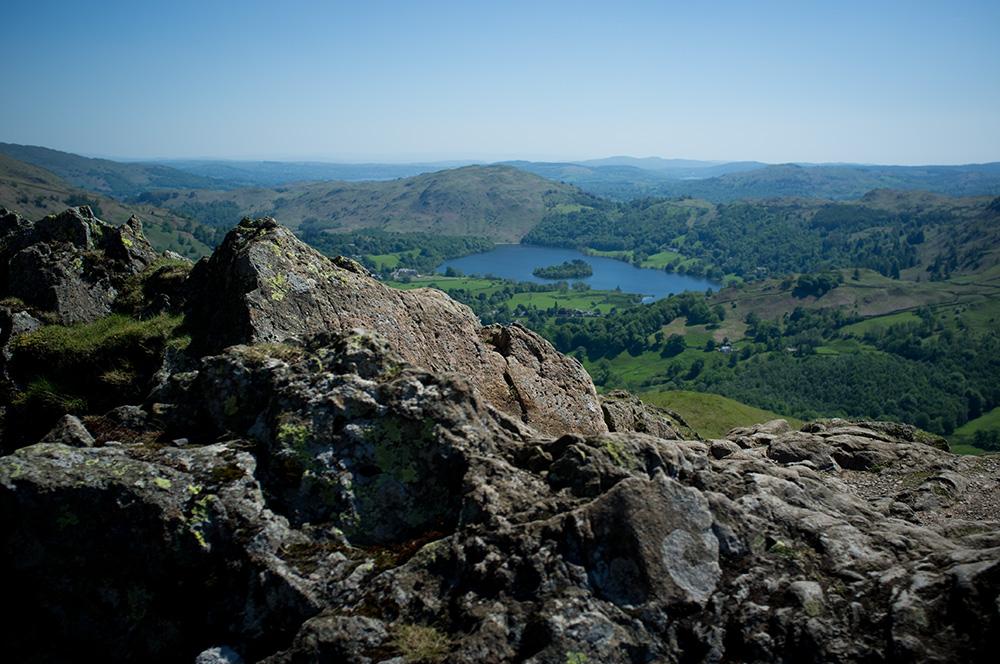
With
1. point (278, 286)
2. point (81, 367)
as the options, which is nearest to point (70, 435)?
point (278, 286)

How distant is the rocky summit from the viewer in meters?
8.22

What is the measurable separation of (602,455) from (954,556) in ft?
18.6

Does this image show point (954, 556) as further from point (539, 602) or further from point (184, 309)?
point (184, 309)

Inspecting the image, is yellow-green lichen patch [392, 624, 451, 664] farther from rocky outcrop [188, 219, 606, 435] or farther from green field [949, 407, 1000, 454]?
green field [949, 407, 1000, 454]

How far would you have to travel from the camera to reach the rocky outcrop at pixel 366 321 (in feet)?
54.1

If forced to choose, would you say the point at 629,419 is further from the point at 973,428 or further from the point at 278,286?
the point at 973,428

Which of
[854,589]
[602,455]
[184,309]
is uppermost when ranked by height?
[184,309]

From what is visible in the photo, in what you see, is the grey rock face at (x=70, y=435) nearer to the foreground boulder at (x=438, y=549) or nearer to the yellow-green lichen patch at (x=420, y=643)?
the foreground boulder at (x=438, y=549)

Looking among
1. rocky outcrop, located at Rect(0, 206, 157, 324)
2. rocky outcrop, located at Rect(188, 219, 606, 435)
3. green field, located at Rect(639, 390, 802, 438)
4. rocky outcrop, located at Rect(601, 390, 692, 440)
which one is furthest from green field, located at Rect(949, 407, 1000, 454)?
rocky outcrop, located at Rect(0, 206, 157, 324)

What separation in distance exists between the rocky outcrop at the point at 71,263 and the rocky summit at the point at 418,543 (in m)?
12.4

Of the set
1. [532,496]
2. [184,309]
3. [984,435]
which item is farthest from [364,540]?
[984,435]

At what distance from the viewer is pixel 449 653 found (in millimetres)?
7898

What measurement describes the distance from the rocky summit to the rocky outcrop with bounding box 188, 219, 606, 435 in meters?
3.61

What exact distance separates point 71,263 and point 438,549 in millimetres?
21440
